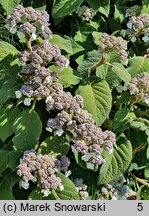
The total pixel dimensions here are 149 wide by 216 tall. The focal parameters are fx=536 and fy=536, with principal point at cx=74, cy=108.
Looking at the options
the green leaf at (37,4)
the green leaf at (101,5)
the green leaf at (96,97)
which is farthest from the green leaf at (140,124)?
the green leaf at (37,4)

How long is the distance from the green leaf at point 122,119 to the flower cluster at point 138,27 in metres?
0.40

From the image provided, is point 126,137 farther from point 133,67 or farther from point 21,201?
point 21,201

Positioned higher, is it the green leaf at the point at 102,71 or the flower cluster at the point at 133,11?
the flower cluster at the point at 133,11

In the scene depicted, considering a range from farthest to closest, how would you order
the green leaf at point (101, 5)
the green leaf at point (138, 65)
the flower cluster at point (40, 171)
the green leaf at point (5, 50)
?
1. the green leaf at point (101, 5)
2. the green leaf at point (138, 65)
3. the green leaf at point (5, 50)
4. the flower cluster at point (40, 171)

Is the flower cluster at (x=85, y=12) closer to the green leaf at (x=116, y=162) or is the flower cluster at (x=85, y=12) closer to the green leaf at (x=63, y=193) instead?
the green leaf at (x=116, y=162)

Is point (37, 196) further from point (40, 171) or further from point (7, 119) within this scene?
point (7, 119)

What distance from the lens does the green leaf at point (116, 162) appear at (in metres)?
2.30

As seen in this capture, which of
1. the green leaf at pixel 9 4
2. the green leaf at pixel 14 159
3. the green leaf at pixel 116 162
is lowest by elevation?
the green leaf at pixel 116 162

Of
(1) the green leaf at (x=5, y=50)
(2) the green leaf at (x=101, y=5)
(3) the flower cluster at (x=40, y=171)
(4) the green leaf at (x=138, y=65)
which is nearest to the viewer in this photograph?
(3) the flower cluster at (x=40, y=171)

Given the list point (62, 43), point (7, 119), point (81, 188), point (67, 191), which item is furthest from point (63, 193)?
point (62, 43)

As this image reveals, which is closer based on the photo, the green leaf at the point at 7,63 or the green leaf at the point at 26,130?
the green leaf at the point at 26,130

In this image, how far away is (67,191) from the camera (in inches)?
85.2

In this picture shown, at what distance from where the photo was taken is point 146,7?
8.59 ft

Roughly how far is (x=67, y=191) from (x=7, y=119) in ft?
1.33
